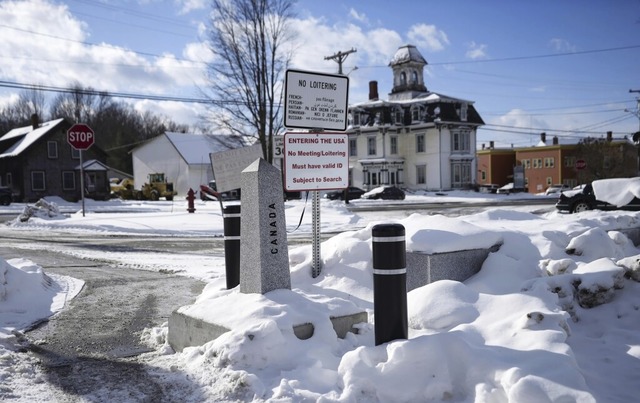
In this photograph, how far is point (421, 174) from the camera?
58531 mm

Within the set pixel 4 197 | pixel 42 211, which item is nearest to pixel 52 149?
pixel 4 197

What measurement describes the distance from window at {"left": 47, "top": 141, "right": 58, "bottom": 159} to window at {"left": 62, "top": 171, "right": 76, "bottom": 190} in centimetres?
174

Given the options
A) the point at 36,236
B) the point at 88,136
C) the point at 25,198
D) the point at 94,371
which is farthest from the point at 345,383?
the point at 25,198

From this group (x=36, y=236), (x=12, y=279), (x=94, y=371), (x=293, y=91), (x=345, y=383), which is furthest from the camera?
(x=36, y=236)

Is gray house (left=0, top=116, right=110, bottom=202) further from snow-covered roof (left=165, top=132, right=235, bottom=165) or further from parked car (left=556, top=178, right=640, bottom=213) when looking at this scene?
parked car (left=556, top=178, right=640, bottom=213)

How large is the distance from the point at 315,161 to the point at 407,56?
56.8m

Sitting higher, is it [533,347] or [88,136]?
[88,136]

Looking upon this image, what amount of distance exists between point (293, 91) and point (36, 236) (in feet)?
46.9

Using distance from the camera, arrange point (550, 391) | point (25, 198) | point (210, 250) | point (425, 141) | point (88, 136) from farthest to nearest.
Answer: point (425, 141) < point (25, 198) < point (88, 136) < point (210, 250) < point (550, 391)

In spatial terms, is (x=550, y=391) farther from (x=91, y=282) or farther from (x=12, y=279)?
(x=91, y=282)

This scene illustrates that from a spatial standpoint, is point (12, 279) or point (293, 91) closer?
point (293, 91)

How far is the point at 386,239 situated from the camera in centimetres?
456

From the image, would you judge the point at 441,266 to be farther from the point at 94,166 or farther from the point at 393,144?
the point at 393,144

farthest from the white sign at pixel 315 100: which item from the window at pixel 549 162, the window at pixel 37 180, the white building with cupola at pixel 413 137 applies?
the window at pixel 549 162
